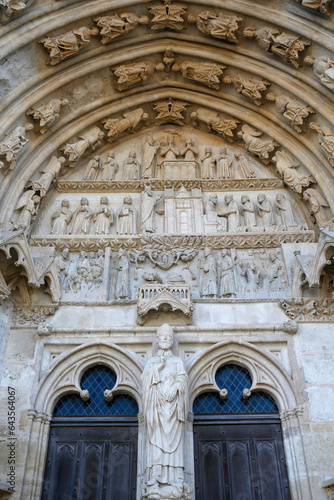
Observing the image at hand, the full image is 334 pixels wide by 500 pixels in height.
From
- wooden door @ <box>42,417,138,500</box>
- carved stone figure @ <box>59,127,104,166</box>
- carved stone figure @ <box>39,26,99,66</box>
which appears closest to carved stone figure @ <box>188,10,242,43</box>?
carved stone figure @ <box>39,26,99,66</box>

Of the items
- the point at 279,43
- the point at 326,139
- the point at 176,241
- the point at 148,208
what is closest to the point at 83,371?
the point at 176,241

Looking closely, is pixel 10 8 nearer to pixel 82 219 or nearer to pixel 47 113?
pixel 47 113

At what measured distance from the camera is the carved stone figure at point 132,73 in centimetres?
975

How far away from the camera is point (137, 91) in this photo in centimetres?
1026

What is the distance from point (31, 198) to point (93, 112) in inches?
89.2

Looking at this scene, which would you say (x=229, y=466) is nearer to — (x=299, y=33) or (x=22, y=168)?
(x=22, y=168)

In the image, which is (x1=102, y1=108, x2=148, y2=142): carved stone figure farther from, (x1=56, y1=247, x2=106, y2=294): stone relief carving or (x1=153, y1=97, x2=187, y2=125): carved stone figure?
(x1=56, y1=247, x2=106, y2=294): stone relief carving

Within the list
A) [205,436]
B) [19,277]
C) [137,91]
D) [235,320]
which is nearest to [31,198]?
[19,277]

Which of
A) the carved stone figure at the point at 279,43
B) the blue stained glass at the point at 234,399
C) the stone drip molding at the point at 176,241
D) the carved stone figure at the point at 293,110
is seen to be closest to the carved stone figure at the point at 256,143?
the carved stone figure at the point at 293,110

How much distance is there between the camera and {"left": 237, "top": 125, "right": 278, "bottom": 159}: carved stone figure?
973 cm

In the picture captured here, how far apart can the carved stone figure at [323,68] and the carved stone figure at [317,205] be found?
1.74 m

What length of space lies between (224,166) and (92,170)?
2.52 m

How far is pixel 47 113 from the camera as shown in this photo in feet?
29.8

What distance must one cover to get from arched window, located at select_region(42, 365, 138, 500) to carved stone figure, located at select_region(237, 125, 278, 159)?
4.89 metres
